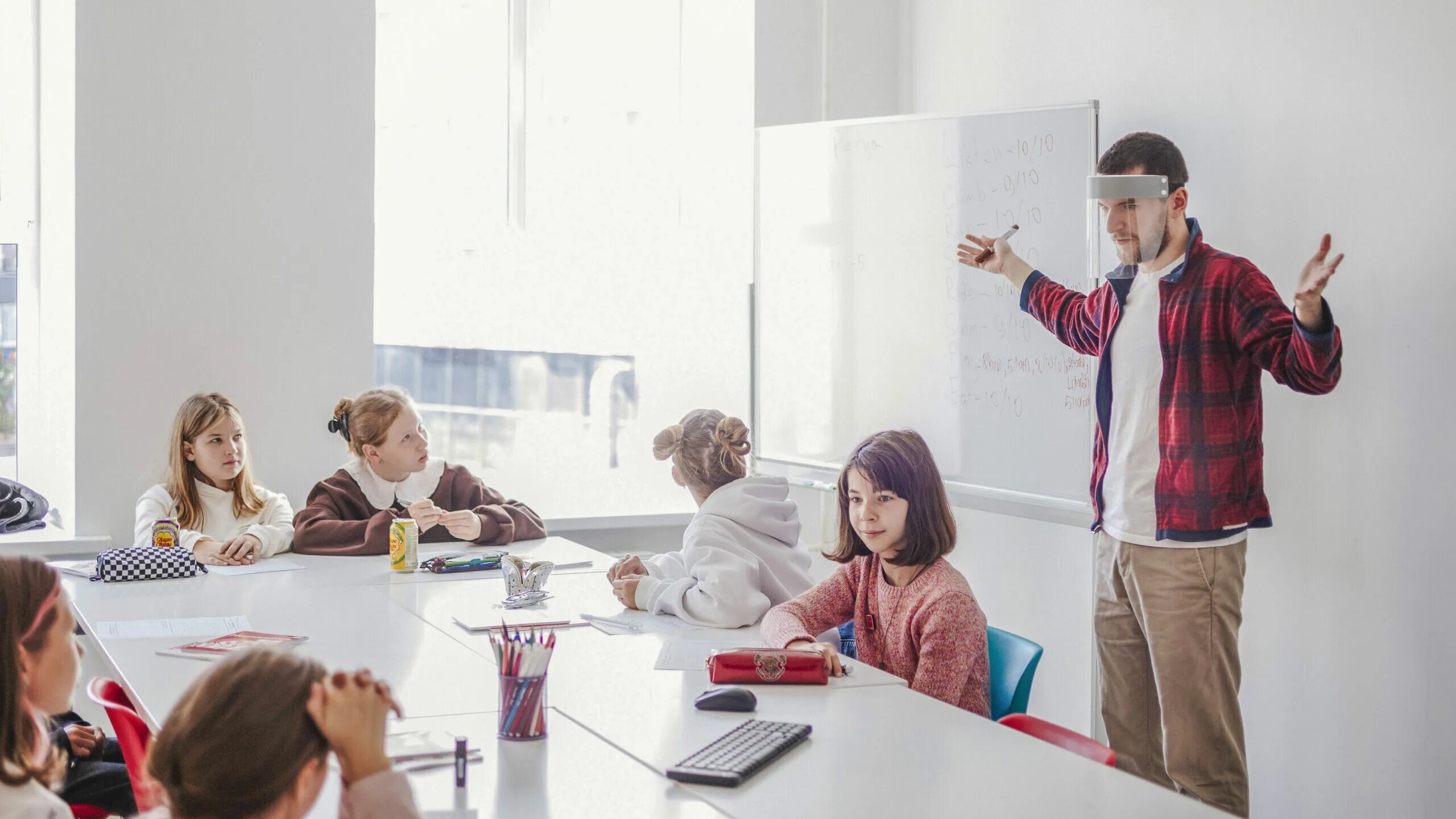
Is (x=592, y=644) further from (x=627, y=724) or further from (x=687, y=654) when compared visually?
(x=627, y=724)

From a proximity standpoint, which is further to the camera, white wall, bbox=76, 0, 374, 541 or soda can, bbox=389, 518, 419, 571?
white wall, bbox=76, 0, 374, 541

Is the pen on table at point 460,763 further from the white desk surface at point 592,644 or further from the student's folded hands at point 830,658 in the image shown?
the student's folded hands at point 830,658

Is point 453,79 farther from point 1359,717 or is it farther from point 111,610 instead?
point 1359,717

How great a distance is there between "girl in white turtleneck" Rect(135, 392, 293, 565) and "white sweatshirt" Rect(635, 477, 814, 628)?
1.33 m

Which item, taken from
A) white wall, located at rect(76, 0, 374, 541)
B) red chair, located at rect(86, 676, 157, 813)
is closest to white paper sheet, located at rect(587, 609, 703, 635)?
red chair, located at rect(86, 676, 157, 813)

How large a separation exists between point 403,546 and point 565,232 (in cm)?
180

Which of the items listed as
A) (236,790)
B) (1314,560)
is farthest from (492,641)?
(1314,560)

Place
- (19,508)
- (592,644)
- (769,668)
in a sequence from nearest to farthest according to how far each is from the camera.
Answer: (769,668) → (592,644) → (19,508)

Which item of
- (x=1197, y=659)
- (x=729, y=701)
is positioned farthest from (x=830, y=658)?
(x=1197, y=659)

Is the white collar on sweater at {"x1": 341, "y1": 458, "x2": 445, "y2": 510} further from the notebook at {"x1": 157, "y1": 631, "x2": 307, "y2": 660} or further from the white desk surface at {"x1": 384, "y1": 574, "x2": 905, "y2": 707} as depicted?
the notebook at {"x1": 157, "y1": 631, "x2": 307, "y2": 660}

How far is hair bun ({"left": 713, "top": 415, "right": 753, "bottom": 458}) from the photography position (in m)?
2.80

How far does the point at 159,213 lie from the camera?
3824 mm

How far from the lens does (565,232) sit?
4.67m

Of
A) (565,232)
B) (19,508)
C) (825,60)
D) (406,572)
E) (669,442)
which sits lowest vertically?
(406,572)
